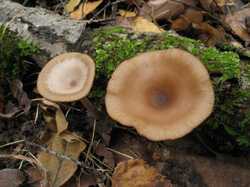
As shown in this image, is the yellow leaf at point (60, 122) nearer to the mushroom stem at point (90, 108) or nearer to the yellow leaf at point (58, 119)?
the yellow leaf at point (58, 119)

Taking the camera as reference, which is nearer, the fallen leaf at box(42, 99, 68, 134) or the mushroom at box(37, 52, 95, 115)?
the mushroom at box(37, 52, 95, 115)

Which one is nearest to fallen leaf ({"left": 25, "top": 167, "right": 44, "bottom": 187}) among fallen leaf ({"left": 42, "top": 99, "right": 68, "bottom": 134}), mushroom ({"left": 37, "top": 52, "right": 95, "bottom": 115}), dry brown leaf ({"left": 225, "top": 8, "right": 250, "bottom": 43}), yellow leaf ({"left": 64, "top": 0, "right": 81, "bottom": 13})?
fallen leaf ({"left": 42, "top": 99, "right": 68, "bottom": 134})

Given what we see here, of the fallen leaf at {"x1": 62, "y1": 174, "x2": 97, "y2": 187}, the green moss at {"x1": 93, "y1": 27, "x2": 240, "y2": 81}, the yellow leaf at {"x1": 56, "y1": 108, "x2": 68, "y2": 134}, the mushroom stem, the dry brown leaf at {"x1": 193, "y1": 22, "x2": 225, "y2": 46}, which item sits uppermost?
the green moss at {"x1": 93, "y1": 27, "x2": 240, "y2": 81}

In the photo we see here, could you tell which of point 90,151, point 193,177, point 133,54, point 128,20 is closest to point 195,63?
point 133,54

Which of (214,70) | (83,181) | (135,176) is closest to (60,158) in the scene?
(83,181)

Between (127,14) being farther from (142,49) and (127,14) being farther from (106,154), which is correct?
(106,154)

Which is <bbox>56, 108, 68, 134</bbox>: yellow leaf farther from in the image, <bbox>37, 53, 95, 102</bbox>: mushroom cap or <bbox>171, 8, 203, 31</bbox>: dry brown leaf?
<bbox>171, 8, 203, 31</bbox>: dry brown leaf

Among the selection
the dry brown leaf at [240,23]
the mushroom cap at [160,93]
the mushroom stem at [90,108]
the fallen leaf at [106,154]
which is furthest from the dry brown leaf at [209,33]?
the fallen leaf at [106,154]
